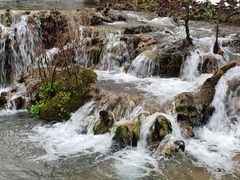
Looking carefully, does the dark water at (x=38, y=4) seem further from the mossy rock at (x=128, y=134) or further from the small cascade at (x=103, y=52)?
the mossy rock at (x=128, y=134)

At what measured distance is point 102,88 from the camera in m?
15.4

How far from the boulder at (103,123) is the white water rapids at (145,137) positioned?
0.65 feet

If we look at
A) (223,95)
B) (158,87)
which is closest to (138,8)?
(158,87)

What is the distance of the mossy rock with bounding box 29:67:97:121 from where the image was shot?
14.5m

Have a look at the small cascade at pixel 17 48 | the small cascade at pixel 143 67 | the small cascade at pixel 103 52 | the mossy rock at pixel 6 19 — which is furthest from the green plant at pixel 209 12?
the mossy rock at pixel 6 19

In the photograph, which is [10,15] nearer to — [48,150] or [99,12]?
[99,12]

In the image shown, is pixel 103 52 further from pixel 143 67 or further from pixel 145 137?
pixel 145 137

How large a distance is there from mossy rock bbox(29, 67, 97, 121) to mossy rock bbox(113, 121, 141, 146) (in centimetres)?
238

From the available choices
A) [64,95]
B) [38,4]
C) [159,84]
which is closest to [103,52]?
[159,84]

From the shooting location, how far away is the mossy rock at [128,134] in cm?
1225

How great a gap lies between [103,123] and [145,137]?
4.97ft

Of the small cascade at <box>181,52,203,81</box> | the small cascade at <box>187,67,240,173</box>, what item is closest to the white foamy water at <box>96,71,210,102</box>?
the small cascade at <box>181,52,203,81</box>

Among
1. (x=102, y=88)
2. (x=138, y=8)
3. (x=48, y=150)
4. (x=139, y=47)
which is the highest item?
(x=138, y=8)

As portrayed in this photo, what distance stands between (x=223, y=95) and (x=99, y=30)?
25.3 feet
